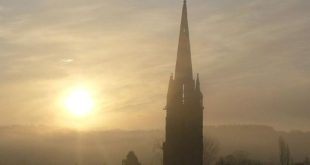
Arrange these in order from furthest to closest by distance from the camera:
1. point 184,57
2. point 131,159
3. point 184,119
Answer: point 131,159 → point 184,57 → point 184,119

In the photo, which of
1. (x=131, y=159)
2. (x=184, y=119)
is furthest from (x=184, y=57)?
(x=131, y=159)

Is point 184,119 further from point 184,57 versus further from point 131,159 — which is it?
point 131,159

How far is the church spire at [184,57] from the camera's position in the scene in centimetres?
5272

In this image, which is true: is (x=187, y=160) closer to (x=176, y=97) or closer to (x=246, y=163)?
(x=176, y=97)

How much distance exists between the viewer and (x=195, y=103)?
51250mm

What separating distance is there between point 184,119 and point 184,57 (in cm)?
654

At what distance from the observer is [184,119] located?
50.5 m

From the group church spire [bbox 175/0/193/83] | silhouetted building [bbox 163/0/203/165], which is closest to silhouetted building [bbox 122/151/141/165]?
silhouetted building [bbox 163/0/203/165]

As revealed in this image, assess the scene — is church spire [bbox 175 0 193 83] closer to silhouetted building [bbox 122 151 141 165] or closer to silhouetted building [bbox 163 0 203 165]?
silhouetted building [bbox 163 0 203 165]

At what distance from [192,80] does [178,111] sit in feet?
11.5

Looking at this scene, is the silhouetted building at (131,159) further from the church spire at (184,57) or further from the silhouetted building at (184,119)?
the church spire at (184,57)

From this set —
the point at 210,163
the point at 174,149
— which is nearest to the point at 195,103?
the point at 174,149

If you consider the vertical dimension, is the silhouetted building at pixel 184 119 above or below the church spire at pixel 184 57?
below

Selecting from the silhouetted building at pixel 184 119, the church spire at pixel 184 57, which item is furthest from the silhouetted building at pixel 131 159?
the church spire at pixel 184 57
